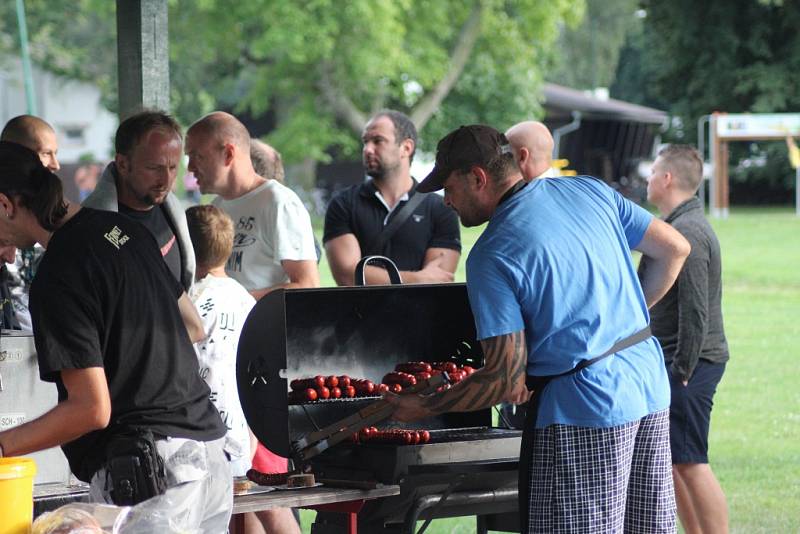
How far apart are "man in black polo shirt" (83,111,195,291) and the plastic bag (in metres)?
1.51

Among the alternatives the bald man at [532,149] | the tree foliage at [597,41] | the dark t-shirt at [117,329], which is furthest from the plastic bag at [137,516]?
the tree foliage at [597,41]

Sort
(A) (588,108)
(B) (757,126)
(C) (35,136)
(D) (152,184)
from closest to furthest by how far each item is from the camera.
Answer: (D) (152,184) < (C) (35,136) < (B) (757,126) < (A) (588,108)

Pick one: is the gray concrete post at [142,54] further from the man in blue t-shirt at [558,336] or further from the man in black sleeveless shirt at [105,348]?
the man in black sleeveless shirt at [105,348]

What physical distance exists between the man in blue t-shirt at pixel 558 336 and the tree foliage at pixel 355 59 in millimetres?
33311

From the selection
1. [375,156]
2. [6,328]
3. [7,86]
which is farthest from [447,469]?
[7,86]

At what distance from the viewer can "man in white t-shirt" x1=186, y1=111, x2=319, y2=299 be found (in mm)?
5867

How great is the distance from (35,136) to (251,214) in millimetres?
1305

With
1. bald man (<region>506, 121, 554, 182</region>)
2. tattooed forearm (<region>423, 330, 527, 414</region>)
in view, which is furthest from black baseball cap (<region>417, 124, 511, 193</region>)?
bald man (<region>506, 121, 554, 182</region>)

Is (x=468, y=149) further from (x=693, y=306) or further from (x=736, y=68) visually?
(x=736, y=68)

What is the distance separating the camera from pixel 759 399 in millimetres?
12070

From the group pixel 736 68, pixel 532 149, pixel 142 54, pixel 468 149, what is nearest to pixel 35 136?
pixel 142 54

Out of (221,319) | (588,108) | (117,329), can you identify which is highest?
(588,108)

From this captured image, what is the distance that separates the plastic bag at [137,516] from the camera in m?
2.91

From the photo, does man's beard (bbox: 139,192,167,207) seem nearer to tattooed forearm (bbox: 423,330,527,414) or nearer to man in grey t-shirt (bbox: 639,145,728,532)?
tattooed forearm (bbox: 423,330,527,414)
